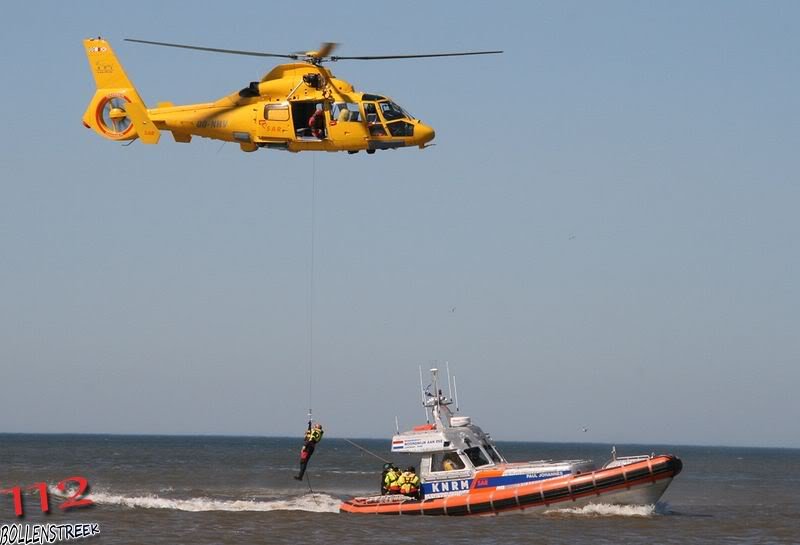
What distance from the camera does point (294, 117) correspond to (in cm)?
2420

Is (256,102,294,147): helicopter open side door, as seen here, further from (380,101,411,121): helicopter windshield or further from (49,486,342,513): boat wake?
(49,486,342,513): boat wake

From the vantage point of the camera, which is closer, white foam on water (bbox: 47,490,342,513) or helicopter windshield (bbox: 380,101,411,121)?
helicopter windshield (bbox: 380,101,411,121)

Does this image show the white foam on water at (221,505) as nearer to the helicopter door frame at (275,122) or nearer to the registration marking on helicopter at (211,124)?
the helicopter door frame at (275,122)

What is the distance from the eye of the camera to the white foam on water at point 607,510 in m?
23.6

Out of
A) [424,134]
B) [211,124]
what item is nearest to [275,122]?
[211,124]

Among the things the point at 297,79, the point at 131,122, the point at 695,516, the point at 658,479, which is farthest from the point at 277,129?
the point at 695,516

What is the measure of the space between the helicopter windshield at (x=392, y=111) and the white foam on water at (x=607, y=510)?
8.20 metres

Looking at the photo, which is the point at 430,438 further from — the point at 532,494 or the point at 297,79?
the point at 297,79

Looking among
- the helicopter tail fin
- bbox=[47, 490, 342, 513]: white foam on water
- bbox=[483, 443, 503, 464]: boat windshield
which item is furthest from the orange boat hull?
the helicopter tail fin

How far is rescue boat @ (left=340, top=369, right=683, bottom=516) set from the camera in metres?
23.5

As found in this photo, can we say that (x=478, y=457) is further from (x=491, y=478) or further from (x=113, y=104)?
(x=113, y=104)

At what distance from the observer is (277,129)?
79.9 ft

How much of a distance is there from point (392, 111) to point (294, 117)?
6.35ft

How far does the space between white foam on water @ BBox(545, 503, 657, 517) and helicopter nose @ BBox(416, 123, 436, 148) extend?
24.9 feet
